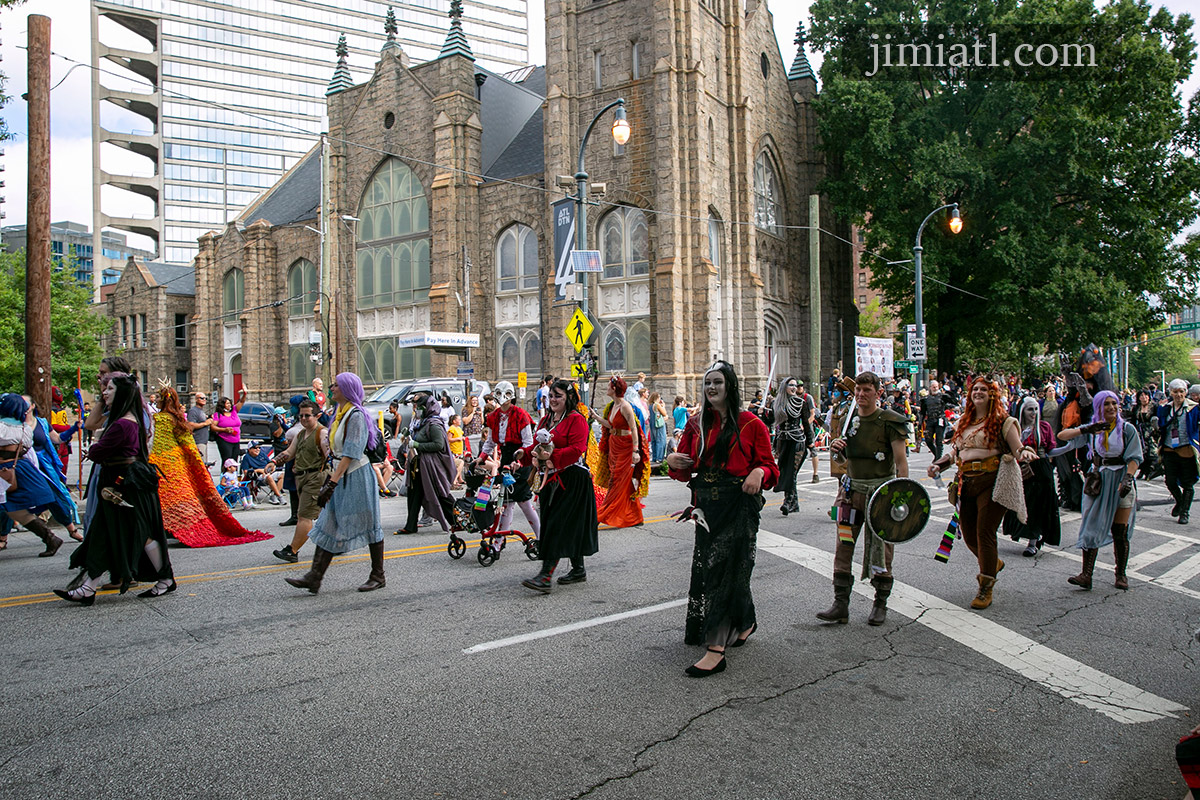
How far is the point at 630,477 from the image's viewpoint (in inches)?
416

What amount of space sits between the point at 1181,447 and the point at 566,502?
29.3ft

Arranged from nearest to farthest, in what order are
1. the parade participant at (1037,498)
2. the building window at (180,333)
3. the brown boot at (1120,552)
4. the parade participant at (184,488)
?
the brown boot at (1120,552), the parade participant at (1037,498), the parade participant at (184,488), the building window at (180,333)

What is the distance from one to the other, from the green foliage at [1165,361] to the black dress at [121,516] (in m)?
118

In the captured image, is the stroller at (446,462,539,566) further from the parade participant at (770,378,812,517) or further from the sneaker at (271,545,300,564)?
the parade participant at (770,378,812,517)

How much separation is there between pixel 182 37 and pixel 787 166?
3041 inches

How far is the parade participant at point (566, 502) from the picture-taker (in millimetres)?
6816

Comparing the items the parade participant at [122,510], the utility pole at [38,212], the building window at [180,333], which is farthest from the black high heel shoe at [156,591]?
the building window at [180,333]

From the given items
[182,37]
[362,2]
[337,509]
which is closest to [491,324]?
[337,509]

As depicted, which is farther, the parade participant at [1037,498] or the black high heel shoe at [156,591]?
the parade participant at [1037,498]

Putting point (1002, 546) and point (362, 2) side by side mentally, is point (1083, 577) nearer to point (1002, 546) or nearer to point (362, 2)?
point (1002, 546)

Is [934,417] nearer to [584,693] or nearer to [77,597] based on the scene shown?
[584,693]

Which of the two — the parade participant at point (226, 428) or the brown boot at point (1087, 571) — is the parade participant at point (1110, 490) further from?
the parade participant at point (226, 428)

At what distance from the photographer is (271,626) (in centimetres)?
577

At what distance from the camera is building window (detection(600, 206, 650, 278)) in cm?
2977
